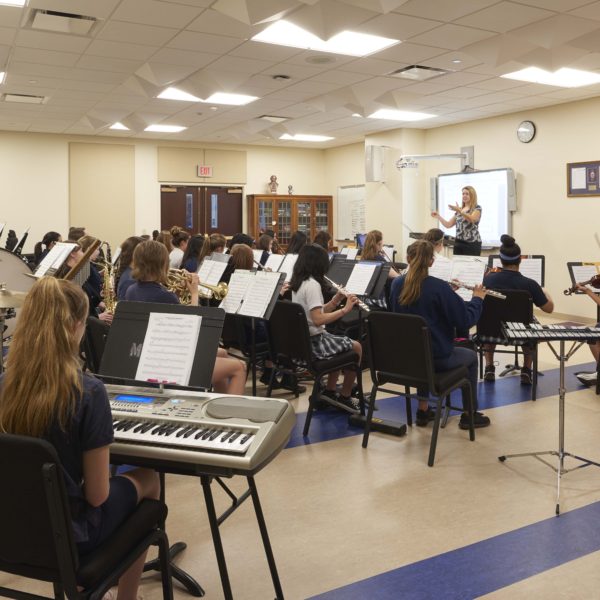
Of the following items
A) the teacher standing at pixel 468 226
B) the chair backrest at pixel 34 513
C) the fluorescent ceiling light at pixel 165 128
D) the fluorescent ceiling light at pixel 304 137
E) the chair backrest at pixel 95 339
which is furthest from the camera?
the fluorescent ceiling light at pixel 304 137

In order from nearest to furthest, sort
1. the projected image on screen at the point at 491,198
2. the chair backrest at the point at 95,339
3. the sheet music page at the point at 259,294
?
the chair backrest at the point at 95,339, the sheet music page at the point at 259,294, the projected image on screen at the point at 491,198

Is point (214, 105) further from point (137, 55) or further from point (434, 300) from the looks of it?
point (434, 300)

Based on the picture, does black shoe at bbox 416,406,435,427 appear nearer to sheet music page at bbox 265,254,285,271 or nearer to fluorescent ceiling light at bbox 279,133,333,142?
sheet music page at bbox 265,254,285,271

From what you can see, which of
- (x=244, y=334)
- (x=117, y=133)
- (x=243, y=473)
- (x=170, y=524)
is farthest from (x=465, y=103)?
(x=243, y=473)

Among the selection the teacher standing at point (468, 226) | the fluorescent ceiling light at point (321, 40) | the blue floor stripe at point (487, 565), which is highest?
the fluorescent ceiling light at point (321, 40)

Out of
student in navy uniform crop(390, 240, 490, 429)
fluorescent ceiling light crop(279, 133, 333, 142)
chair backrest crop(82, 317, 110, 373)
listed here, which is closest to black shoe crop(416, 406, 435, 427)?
student in navy uniform crop(390, 240, 490, 429)

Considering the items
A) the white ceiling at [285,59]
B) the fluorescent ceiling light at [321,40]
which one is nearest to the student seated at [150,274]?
the white ceiling at [285,59]

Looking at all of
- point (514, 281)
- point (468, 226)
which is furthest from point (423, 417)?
Answer: point (468, 226)

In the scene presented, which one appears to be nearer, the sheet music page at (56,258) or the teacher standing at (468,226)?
the sheet music page at (56,258)

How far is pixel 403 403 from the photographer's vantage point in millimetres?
4820

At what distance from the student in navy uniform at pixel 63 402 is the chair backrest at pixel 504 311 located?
12.1 feet

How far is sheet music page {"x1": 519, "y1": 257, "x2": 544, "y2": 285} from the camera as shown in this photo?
5.80m

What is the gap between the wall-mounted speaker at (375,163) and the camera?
36.2 feet

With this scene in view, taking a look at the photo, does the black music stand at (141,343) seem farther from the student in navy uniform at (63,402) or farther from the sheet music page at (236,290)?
the sheet music page at (236,290)
